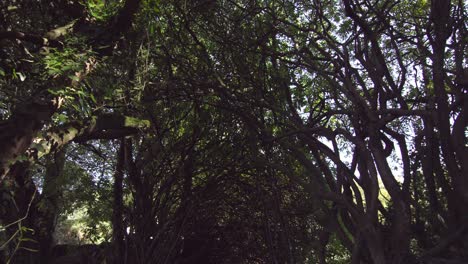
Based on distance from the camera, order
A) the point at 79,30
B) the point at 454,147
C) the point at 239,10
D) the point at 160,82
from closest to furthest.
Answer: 1. the point at 79,30
2. the point at 454,147
3. the point at 160,82
4. the point at 239,10

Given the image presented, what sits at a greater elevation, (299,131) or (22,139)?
(299,131)

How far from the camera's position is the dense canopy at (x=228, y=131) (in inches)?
110

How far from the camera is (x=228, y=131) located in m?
4.67

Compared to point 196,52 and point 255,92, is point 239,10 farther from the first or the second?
point 255,92

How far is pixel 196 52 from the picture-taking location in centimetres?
443

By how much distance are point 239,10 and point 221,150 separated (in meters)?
1.58

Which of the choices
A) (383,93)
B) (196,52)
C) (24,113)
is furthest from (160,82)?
(383,93)

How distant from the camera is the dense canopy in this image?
9.15 feet

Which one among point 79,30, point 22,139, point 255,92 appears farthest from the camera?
point 255,92

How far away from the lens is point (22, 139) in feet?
7.17

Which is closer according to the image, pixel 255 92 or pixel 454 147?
pixel 454 147

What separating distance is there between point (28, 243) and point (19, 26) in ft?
8.68

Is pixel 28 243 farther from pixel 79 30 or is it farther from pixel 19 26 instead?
pixel 79 30

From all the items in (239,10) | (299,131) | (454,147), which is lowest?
(454,147)
